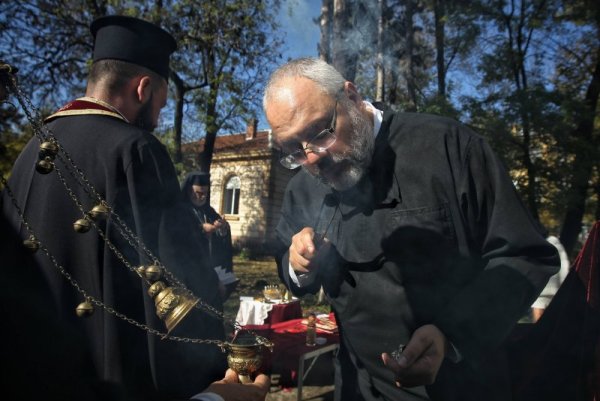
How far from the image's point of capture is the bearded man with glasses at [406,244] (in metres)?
1.46

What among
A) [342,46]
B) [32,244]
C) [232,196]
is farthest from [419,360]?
[232,196]

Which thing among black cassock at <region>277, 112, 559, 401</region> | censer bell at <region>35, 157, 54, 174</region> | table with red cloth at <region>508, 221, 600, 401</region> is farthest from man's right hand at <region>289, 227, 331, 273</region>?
table with red cloth at <region>508, 221, 600, 401</region>

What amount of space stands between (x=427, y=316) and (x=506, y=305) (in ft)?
0.98

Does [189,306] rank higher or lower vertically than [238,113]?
lower

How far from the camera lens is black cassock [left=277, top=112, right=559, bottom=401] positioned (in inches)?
57.7

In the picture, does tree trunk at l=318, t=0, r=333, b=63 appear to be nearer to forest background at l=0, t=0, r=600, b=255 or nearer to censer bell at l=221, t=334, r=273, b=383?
forest background at l=0, t=0, r=600, b=255

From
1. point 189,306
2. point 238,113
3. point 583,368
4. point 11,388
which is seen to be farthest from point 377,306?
point 238,113

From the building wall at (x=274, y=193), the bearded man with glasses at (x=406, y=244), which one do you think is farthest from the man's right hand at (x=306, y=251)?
the building wall at (x=274, y=193)

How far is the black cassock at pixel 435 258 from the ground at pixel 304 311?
619mm

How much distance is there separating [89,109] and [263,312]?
15.5 ft

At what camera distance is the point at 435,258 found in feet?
5.34

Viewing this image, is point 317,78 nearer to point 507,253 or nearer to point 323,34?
point 507,253

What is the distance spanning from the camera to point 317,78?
6.02 feet

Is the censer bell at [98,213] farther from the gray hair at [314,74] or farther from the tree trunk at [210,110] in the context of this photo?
the tree trunk at [210,110]
